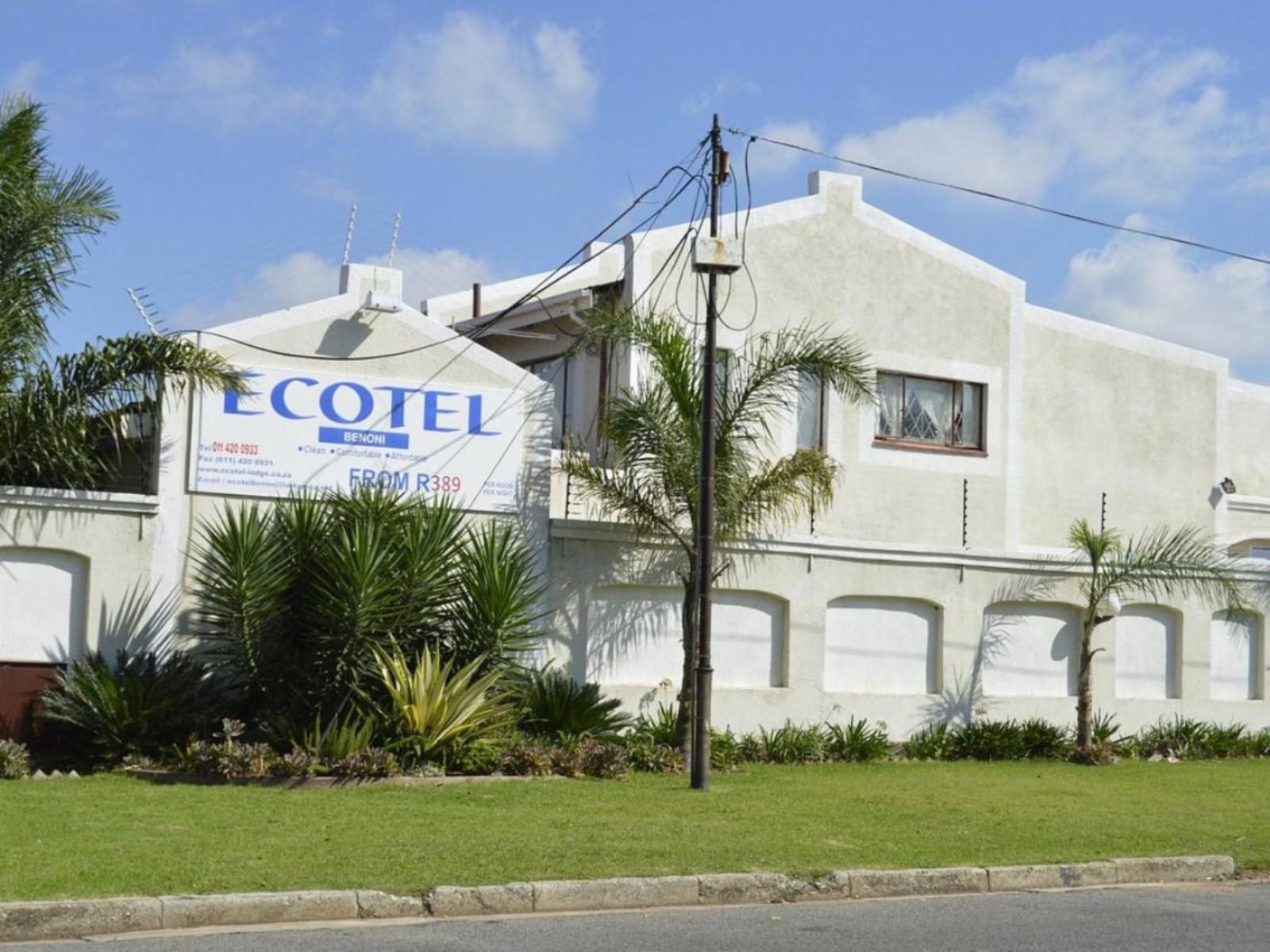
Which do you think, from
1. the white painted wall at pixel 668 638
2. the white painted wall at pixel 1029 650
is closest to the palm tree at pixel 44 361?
the white painted wall at pixel 668 638

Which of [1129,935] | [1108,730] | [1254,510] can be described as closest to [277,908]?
[1129,935]

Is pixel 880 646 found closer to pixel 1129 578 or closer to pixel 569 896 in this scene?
pixel 1129 578

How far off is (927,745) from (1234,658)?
6.35 metres

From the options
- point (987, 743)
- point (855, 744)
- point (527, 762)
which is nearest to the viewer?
point (527, 762)

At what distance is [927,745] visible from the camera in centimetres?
2262

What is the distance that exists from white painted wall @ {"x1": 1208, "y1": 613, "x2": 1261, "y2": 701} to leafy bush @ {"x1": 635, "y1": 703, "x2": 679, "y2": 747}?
9.16 metres

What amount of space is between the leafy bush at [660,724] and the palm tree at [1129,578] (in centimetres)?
573

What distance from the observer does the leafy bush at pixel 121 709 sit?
17.6m

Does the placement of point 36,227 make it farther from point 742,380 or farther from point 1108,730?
point 1108,730

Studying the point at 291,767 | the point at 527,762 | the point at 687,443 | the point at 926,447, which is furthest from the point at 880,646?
the point at 291,767

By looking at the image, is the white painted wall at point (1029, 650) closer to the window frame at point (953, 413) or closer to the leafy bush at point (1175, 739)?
the leafy bush at point (1175, 739)

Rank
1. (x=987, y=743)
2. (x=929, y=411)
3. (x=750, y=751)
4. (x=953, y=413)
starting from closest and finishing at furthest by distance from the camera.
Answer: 1. (x=750, y=751)
2. (x=987, y=743)
3. (x=929, y=411)
4. (x=953, y=413)

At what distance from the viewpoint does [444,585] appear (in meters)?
18.9

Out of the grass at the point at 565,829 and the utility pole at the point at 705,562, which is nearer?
the grass at the point at 565,829
